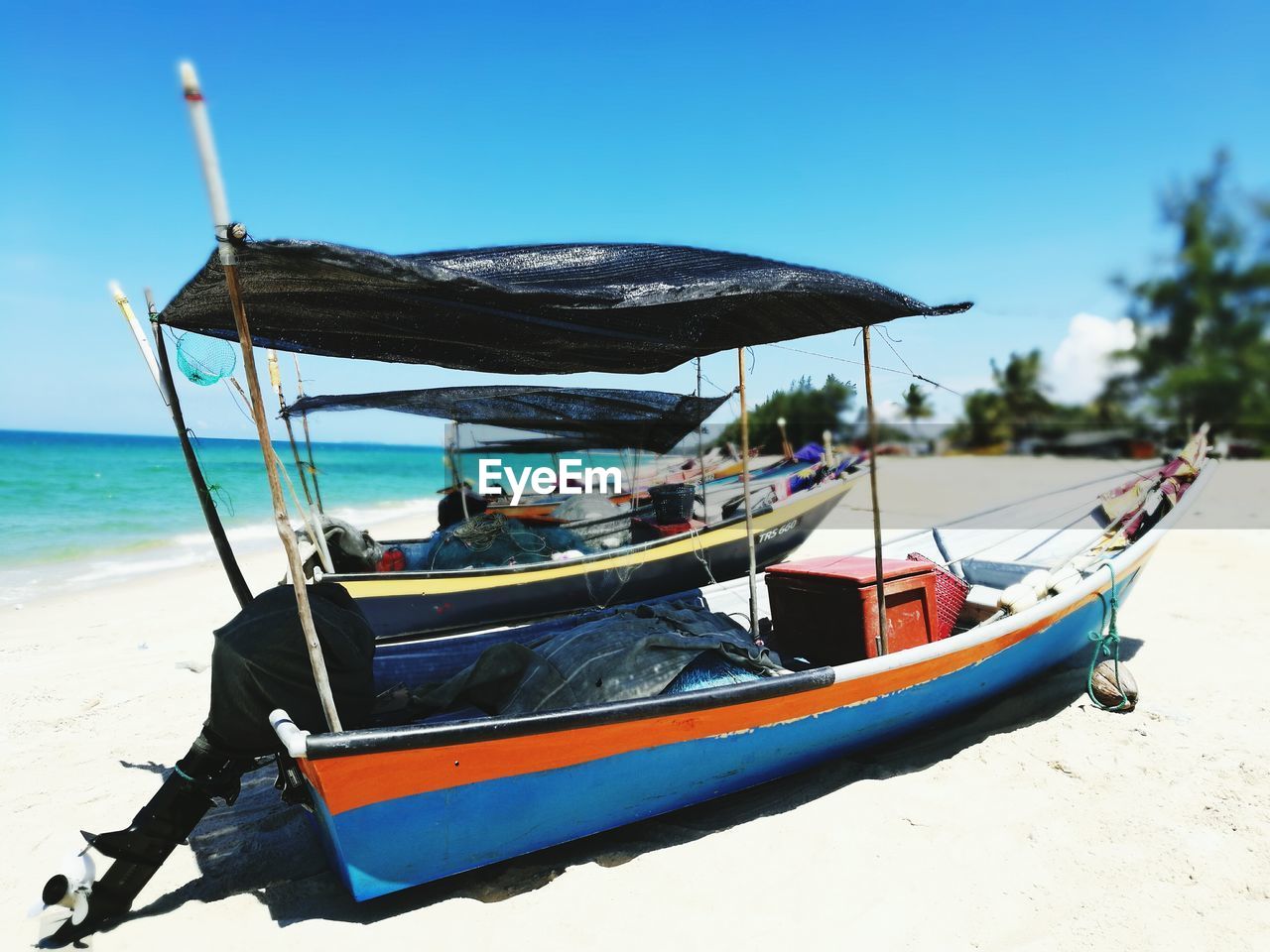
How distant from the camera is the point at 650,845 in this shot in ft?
10.7

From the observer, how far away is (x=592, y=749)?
9.49ft

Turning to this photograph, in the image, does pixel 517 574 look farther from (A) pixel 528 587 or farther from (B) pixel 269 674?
(B) pixel 269 674

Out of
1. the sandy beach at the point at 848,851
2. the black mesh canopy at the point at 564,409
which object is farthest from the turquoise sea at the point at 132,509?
the sandy beach at the point at 848,851

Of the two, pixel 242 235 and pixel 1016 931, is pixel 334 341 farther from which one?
pixel 1016 931

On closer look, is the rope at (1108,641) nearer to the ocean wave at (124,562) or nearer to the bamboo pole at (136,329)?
the bamboo pole at (136,329)

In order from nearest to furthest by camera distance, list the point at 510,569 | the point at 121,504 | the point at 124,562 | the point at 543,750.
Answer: the point at 543,750, the point at 510,569, the point at 124,562, the point at 121,504

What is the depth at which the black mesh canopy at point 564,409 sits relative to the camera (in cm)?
632

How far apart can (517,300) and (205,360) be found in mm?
1663

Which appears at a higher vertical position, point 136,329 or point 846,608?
point 136,329

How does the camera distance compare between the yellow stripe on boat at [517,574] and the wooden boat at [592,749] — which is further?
the yellow stripe on boat at [517,574]

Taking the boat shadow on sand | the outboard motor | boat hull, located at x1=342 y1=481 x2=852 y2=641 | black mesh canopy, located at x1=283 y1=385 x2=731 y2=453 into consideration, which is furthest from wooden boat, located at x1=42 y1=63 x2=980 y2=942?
boat hull, located at x1=342 y1=481 x2=852 y2=641

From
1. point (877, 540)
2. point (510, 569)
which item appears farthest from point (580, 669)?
point (510, 569)

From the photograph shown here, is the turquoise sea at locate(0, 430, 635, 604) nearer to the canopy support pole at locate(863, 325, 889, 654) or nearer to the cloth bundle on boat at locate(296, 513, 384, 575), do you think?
the cloth bundle on boat at locate(296, 513, 384, 575)

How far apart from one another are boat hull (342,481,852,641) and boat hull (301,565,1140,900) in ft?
8.55
